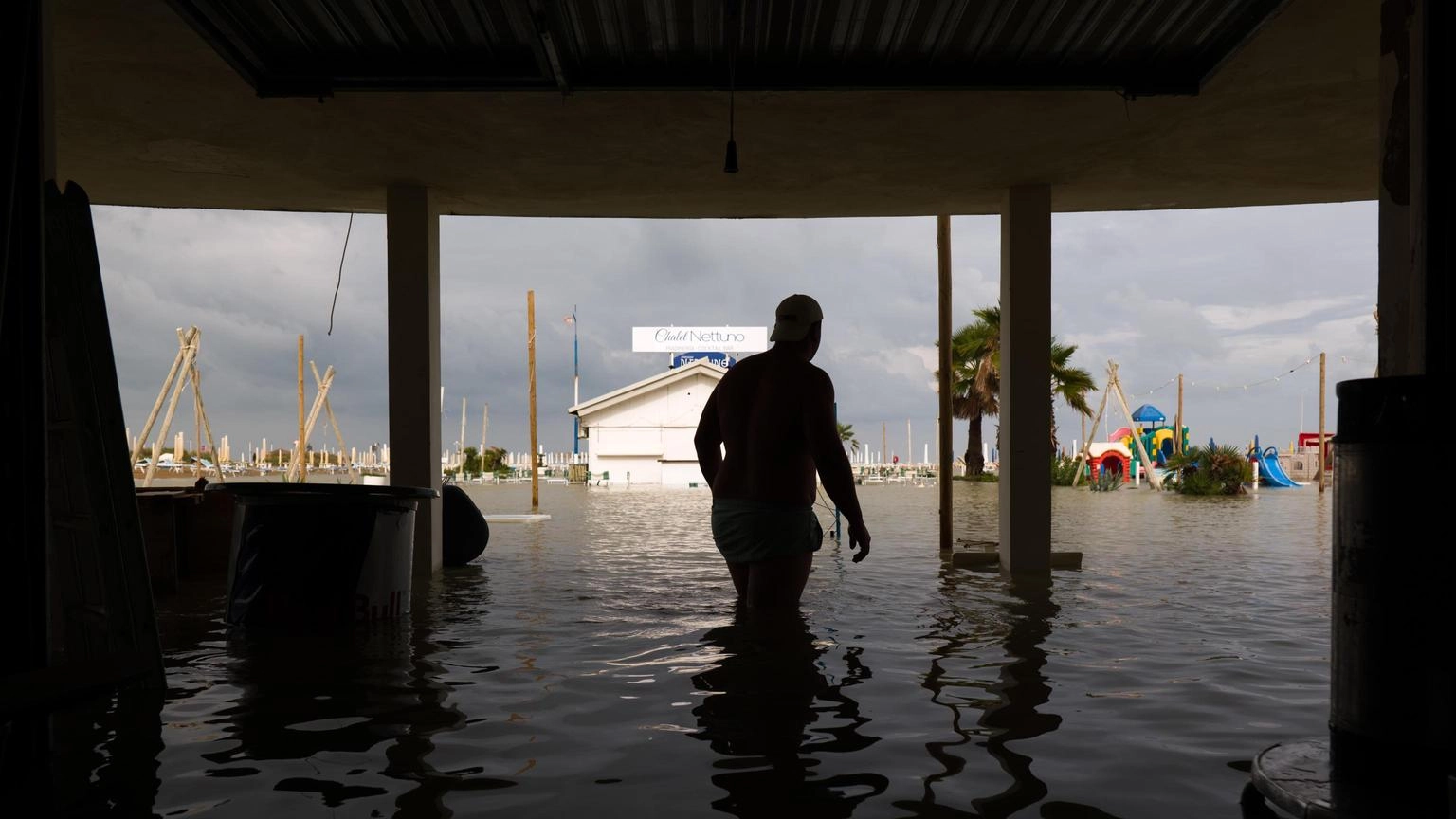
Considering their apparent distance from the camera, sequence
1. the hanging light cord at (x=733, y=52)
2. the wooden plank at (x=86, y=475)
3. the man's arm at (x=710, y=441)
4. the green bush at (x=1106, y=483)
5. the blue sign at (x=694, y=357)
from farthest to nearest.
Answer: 1. the blue sign at (x=694, y=357)
2. the green bush at (x=1106, y=483)
3. the hanging light cord at (x=733, y=52)
4. the man's arm at (x=710, y=441)
5. the wooden plank at (x=86, y=475)

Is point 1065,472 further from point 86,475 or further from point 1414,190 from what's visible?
point 86,475

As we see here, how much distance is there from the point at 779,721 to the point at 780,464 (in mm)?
1327

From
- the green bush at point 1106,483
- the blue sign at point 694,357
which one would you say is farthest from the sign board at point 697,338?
the green bush at point 1106,483

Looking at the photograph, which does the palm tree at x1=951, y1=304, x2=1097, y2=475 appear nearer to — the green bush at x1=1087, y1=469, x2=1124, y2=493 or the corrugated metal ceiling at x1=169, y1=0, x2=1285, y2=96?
the green bush at x1=1087, y1=469, x2=1124, y2=493

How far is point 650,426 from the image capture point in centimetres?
3512

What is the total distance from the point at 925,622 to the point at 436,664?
9.51ft

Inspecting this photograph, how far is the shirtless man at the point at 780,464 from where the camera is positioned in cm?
447

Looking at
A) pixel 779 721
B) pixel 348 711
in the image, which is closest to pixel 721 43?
pixel 779 721

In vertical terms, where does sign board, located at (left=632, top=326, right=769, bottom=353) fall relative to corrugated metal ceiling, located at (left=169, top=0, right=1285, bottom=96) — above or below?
above

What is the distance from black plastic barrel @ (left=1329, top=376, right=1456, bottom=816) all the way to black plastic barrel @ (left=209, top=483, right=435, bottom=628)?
4.27 meters

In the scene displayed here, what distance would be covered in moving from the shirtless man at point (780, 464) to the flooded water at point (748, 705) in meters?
0.35

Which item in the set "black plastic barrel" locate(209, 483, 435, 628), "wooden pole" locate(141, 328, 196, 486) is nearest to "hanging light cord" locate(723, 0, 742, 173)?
"black plastic barrel" locate(209, 483, 435, 628)

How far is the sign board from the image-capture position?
191 feet

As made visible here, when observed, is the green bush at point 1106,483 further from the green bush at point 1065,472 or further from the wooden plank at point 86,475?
the wooden plank at point 86,475
